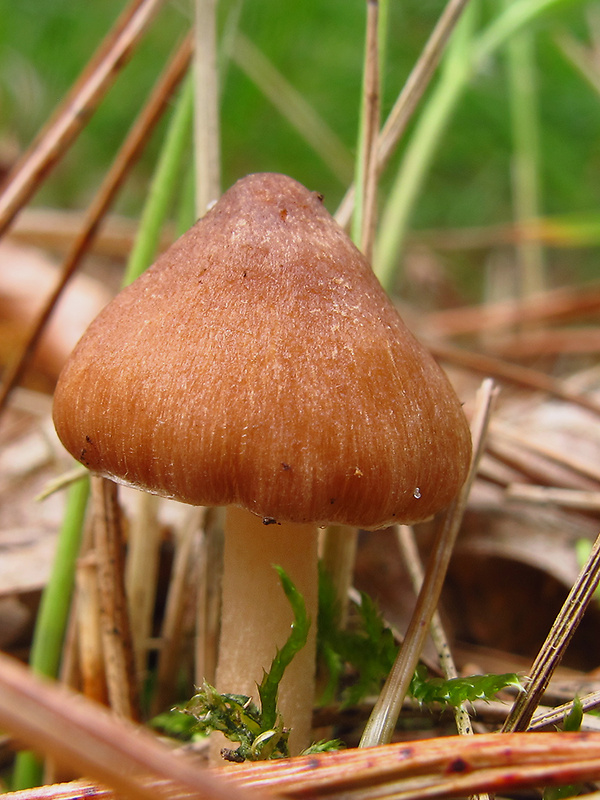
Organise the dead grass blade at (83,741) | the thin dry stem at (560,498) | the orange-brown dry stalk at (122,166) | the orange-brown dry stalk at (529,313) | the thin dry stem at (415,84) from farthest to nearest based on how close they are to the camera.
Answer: the orange-brown dry stalk at (529,313) < the thin dry stem at (560,498) < the orange-brown dry stalk at (122,166) < the thin dry stem at (415,84) < the dead grass blade at (83,741)

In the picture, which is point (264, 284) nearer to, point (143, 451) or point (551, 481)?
point (143, 451)

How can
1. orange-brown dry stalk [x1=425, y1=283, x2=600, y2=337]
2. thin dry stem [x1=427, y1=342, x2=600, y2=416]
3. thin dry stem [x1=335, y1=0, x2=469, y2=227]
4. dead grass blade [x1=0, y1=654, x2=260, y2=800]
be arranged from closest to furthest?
dead grass blade [x1=0, y1=654, x2=260, y2=800] < thin dry stem [x1=335, y1=0, x2=469, y2=227] < thin dry stem [x1=427, y1=342, x2=600, y2=416] < orange-brown dry stalk [x1=425, y1=283, x2=600, y2=337]

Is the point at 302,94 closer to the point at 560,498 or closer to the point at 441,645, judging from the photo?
the point at 560,498

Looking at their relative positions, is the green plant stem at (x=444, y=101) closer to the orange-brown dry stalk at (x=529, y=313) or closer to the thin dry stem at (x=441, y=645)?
the thin dry stem at (x=441, y=645)

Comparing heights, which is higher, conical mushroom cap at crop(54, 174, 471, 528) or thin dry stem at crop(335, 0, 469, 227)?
thin dry stem at crop(335, 0, 469, 227)

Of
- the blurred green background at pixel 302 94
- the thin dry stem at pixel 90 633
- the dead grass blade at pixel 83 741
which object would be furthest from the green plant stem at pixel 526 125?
the dead grass blade at pixel 83 741

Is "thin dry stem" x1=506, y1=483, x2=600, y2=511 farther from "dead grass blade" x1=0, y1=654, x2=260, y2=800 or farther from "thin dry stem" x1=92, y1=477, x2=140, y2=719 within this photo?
"dead grass blade" x1=0, y1=654, x2=260, y2=800

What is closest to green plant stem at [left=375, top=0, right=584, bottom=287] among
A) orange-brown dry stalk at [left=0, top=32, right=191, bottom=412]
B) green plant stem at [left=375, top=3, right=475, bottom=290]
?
green plant stem at [left=375, top=3, right=475, bottom=290]
